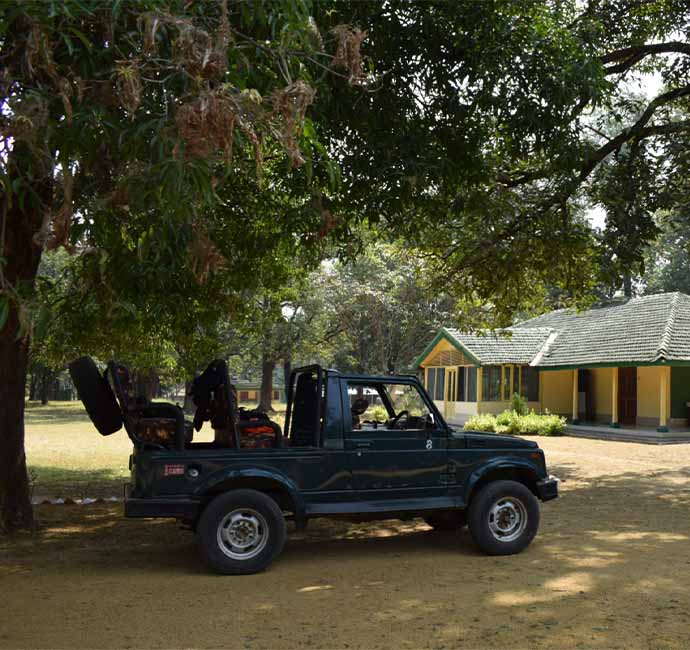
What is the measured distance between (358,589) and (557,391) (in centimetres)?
2770

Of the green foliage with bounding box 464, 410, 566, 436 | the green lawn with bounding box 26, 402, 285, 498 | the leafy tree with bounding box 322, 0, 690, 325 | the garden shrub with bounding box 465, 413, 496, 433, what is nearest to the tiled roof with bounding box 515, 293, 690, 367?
the green foliage with bounding box 464, 410, 566, 436

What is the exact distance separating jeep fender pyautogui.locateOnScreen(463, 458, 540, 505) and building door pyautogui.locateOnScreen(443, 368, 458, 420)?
87.5 ft

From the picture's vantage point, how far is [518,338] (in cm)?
3472

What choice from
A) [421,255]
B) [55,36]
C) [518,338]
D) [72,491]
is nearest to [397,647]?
[55,36]

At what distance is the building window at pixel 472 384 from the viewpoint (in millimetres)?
33625

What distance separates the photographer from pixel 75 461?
1891cm

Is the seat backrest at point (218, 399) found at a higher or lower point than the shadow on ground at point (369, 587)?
higher

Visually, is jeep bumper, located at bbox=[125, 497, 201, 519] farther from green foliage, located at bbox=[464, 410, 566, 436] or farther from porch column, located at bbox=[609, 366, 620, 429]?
porch column, located at bbox=[609, 366, 620, 429]

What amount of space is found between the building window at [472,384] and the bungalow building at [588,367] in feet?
0.14

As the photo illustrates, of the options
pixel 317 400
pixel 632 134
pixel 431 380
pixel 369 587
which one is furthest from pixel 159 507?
pixel 431 380

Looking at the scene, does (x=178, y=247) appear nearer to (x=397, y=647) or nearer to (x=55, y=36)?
(x=55, y=36)

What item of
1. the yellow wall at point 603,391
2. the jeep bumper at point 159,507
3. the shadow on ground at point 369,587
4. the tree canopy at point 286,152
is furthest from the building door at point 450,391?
the jeep bumper at point 159,507

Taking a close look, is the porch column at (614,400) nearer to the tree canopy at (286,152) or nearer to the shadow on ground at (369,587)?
the tree canopy at (286,152)

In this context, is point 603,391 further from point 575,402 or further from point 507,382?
point 507,382
